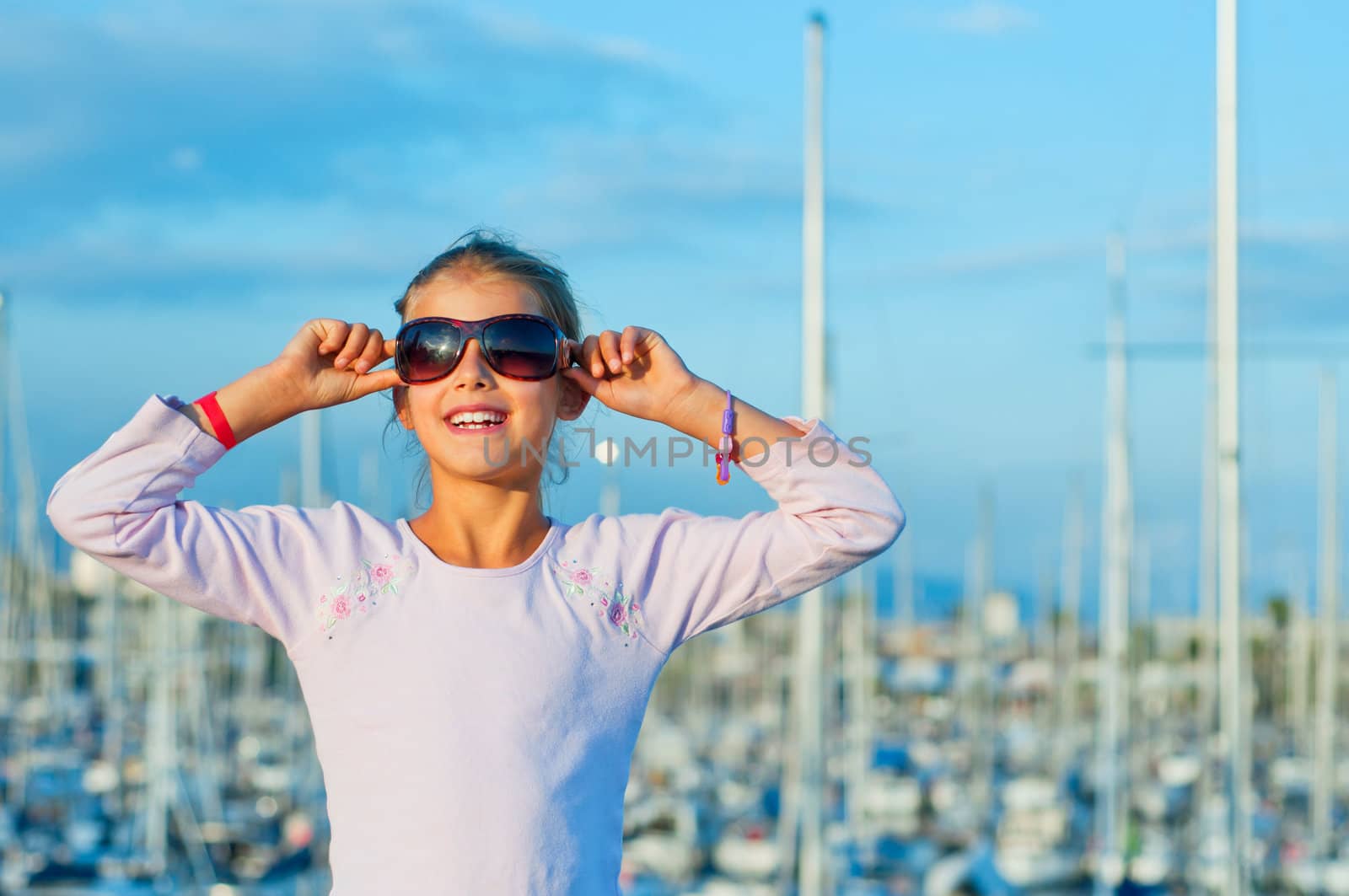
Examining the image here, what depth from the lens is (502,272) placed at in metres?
2.94

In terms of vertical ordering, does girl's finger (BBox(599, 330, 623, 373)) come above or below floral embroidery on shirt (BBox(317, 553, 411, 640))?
above

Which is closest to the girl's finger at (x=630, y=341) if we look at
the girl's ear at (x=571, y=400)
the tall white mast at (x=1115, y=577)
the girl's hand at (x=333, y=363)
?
the girl's ear at (x=571, y=400)

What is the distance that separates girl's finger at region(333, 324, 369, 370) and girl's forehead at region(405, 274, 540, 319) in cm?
11

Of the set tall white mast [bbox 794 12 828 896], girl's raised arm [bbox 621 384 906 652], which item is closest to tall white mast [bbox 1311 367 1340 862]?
tall white mast [bbox 794 12 828 896]

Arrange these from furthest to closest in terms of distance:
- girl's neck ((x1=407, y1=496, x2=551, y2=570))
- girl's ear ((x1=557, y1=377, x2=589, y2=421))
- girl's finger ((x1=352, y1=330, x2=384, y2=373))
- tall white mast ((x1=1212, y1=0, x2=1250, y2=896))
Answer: tall white mast ((x1=1212, y1=0, x2=1250, y2=896)) → girl's ear ((x1=557, y1=377, x2=589, y2=421)) → girl's finger ((x1=352, y1=330, x2=384, y2=373)) → girl's neck ((x1=407, y1=496, x2=551, y2=570))

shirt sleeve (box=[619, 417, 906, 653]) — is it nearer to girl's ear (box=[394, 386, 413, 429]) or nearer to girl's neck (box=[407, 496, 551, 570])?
girl's neck (box=[407, 496, 551, 570])

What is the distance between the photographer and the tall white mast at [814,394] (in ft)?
48.8

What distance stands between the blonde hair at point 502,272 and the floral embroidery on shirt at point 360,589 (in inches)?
14.5

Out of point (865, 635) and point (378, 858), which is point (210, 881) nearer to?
point (865, 635)

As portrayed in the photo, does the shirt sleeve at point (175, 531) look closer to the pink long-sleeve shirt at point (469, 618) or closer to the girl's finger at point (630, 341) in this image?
the pink long-sleeve shirt at point (469, 618)

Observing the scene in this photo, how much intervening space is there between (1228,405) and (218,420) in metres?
8.65

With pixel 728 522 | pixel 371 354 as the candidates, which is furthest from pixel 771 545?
pixel 371 354

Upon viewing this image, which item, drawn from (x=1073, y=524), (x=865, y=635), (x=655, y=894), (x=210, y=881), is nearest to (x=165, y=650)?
(x=210, y=881)

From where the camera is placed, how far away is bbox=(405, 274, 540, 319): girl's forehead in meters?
2.87
